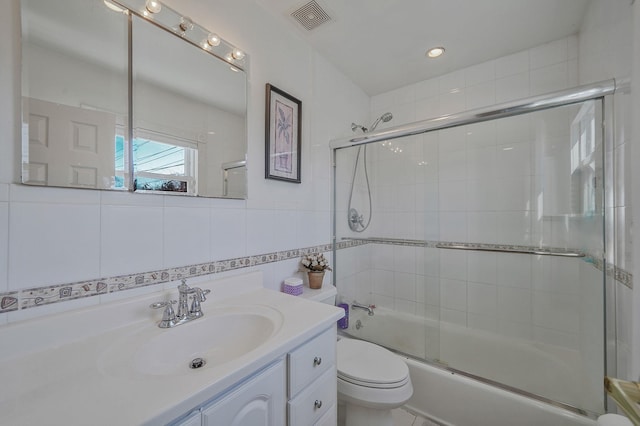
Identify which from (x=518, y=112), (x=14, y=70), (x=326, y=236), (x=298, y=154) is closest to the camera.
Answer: (x=14, y=70)

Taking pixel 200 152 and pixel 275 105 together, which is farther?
pixel 275 105

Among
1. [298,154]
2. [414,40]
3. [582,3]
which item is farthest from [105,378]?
[582,3]

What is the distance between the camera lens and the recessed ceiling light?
1807 mm

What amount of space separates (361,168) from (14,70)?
200 cm

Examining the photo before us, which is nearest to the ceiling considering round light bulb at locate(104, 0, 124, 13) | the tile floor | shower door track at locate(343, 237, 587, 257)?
round light bulb at locate(104, 0, 124, 13)

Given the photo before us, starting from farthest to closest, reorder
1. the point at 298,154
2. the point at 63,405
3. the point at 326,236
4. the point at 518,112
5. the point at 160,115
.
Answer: the point at 326,236 < the point at 298,154 < the point at 518,112 < the point at 160,115 < the point at 63,405

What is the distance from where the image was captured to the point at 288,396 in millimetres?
803

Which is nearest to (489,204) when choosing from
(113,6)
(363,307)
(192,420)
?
(363,307)

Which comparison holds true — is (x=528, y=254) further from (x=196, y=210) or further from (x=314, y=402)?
(x=196, y=210)

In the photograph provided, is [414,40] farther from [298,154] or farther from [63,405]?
[63,405]

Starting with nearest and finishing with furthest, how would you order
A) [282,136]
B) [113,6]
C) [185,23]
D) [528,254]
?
[113,6] → [185,23] → [282,136] → [528,254]

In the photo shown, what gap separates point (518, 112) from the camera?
1294mm

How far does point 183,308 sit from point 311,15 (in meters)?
1.72

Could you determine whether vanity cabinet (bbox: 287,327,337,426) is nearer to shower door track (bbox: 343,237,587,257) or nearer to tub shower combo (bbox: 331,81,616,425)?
tub shower combo (bbox: 331,81,616,425)
